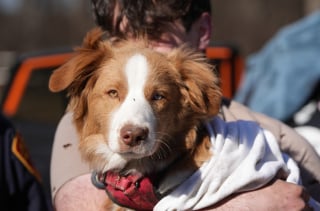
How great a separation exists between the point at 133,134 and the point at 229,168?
43 centimetres

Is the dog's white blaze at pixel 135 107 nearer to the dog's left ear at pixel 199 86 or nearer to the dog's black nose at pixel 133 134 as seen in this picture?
the dog's black nose at pixel 133 134

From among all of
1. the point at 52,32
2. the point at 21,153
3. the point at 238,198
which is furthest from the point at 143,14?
the point at 52,32

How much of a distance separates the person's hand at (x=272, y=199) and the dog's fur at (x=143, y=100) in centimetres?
18

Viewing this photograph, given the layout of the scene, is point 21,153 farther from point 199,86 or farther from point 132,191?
point 199,86

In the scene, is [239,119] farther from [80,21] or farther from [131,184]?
[80,21]

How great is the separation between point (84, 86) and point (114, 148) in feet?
1.02

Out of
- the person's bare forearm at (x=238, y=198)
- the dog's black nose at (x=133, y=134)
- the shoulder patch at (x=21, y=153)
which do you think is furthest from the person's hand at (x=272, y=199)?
the shoulder patch at (x=21, y=153)

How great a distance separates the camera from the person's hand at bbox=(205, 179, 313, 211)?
108 inches

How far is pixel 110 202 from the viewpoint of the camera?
2.82 meters

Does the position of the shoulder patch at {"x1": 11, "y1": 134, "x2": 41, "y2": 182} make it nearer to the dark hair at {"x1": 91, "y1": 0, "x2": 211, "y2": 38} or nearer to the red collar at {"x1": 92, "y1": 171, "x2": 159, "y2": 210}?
the dark hair at {"x1": 91, "y1": 0, "x2": 211, "y2": 38}

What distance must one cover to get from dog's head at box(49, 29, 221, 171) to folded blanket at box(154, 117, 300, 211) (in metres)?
0.10

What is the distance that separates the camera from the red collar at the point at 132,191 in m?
2.70

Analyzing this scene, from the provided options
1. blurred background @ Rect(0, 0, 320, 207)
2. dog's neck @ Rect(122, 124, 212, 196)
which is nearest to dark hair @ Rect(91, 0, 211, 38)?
dog's neck @ Rect(122, 124, 212, 196)

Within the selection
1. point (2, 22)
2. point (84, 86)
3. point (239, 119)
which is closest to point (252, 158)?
point (239, 119)
